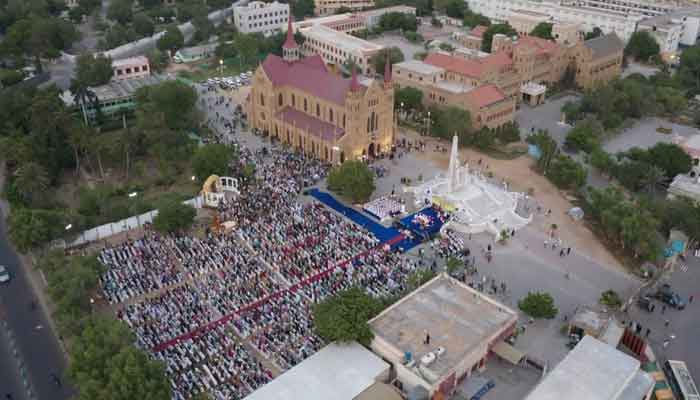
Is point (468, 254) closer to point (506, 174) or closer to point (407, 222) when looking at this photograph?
point (407, 222)

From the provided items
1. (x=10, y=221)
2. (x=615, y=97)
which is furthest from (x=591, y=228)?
(x=10, y=221)

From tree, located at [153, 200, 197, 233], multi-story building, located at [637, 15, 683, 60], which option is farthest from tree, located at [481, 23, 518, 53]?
tree, located at [153, 200, 197, 233]

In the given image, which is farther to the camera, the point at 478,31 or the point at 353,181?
the point at 478,31

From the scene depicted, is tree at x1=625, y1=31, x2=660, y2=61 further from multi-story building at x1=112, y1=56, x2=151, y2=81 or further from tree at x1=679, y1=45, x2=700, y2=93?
multi-story building at x1=112, y1=56, x2=151, y2=81

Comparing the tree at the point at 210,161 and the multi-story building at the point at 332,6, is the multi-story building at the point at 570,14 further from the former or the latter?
the tree at the point at 210,161

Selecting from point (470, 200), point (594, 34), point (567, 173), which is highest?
point (594, 34)

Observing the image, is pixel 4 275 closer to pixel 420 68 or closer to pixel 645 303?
pixel 645 303

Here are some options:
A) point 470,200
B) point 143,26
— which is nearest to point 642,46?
point 470,200
